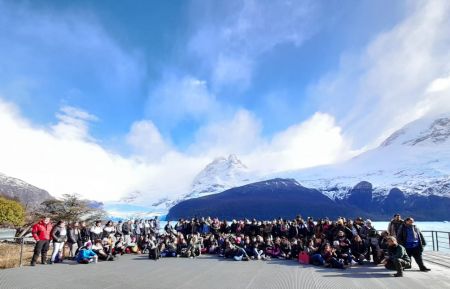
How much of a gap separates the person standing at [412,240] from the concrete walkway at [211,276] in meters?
0.53

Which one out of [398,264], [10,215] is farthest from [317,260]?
[10,215]

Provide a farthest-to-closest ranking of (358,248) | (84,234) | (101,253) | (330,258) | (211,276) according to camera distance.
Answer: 1. (84,234)
2. (101,253)
3. (358,248)
4. (330,258)
5. (211,276)

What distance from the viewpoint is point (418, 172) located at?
192 meters

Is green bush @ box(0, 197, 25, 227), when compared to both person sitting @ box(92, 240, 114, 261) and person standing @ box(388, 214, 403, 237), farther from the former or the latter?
person standing @ box(388, 214, 403, 237)

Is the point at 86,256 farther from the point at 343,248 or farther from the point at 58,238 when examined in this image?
the point at 343,248

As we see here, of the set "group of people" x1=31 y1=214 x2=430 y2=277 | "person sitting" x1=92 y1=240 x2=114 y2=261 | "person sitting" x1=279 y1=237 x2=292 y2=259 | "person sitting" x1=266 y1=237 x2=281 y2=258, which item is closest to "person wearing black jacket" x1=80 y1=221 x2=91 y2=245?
"group of people" x1=31 y1=214 x2=430 y2=277

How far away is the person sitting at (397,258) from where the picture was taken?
36.8ft

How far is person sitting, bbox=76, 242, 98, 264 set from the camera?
595 inches

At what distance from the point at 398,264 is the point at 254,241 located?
747cm

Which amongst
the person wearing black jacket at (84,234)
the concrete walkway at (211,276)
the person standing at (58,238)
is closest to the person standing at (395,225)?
the concrete walkway at (211,276)

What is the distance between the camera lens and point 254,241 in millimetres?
17500

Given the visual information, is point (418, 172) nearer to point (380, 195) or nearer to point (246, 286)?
point (380, 195)

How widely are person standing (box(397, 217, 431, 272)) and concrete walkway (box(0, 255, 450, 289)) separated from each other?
529 millimetres

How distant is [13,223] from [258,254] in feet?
112
